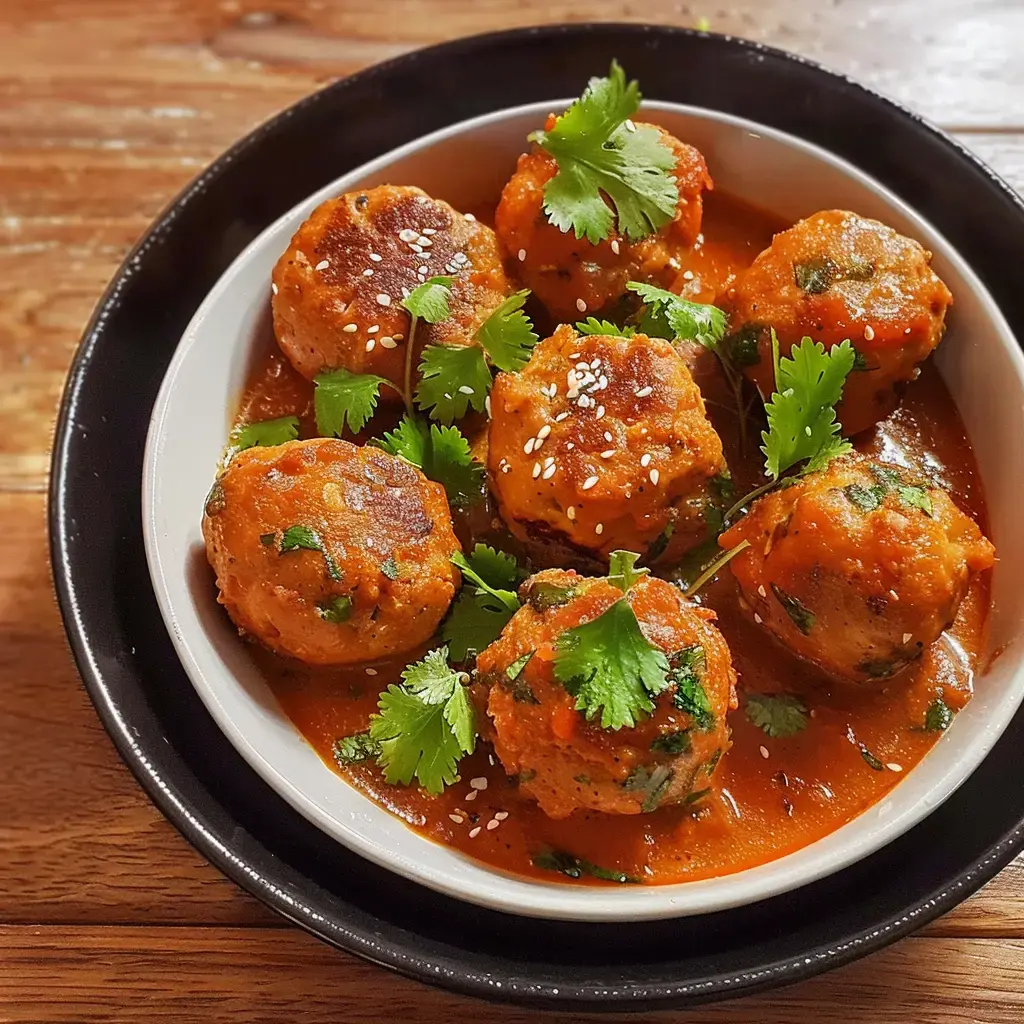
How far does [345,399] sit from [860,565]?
1079mm

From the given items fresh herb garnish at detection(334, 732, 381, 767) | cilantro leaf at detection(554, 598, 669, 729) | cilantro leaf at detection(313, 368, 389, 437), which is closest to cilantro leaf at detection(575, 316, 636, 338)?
cilantro leaf at detection(313, 368, 389, 437)

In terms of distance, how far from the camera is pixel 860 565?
1905 millimetres

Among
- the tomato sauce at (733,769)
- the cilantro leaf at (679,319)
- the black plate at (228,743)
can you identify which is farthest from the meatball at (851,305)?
the black plate at (228,743)

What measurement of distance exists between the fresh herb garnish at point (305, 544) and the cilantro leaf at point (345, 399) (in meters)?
0.33

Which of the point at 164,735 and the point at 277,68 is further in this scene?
the point at 277,68

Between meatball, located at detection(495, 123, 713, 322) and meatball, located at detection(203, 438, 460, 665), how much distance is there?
0.59 metres

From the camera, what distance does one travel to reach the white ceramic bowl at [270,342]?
1875mm

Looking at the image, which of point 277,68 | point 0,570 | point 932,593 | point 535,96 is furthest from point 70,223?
point 932,593

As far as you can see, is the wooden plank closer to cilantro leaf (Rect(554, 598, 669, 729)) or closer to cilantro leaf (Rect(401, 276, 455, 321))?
cilantro leaf (Rect(554, 598, 669, 729))

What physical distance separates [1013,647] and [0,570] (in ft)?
7.47

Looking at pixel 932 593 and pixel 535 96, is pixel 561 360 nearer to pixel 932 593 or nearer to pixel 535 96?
pixel 932 593

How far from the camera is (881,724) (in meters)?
2.07

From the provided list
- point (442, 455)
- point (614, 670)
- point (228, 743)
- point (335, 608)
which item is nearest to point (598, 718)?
point (614, 670)

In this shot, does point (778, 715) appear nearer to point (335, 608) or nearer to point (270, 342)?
point (335, 608)
